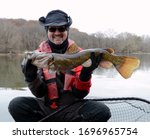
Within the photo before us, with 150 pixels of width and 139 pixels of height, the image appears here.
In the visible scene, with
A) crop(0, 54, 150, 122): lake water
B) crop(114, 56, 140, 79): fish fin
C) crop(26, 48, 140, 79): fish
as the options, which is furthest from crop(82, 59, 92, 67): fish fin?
crop(0, 54, 150, 122): lake water

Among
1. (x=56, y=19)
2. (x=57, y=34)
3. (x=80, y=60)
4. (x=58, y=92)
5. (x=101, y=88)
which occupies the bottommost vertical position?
(x=101, y=88)

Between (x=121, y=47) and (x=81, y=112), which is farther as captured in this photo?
(x=121, y=47)

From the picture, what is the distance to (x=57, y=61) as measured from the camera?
3717mm

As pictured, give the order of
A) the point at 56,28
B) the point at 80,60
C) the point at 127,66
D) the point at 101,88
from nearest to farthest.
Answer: the point at 127,66
the point at 80,60
the point at 56,28
the point at 101,88

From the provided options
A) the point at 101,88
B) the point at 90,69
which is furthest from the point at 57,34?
the point at 101,88

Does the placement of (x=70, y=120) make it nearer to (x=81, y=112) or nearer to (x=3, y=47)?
(x=81, y=112)

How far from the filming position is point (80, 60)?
374cm

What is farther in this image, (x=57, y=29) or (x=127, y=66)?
(x=57, y=29)

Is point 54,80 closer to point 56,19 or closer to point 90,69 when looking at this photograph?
point 90,69

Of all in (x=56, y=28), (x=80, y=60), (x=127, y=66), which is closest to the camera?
(x=127, y=66)

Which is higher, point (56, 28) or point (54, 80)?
point (56, 28)

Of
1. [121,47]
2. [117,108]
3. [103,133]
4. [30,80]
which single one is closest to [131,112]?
[117,108]

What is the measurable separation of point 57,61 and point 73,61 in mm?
168

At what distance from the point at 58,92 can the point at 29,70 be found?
0.53 meters
